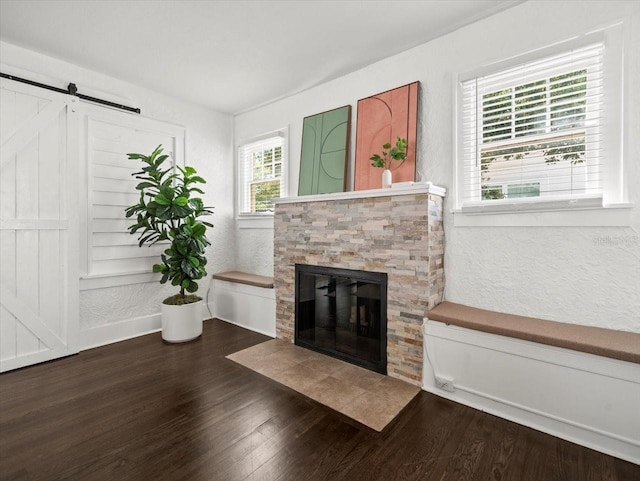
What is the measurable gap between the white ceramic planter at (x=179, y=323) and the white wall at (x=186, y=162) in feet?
1.64

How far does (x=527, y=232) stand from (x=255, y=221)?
10.2 feet

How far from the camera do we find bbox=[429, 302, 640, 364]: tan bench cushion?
1.69 meters

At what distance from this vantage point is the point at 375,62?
10.2ft

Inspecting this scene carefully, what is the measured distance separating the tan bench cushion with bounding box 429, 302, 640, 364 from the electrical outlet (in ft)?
1.41

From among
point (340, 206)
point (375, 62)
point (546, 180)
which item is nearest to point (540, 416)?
point (546, 180)

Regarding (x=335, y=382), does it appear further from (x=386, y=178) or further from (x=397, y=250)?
(x=386, y=178)

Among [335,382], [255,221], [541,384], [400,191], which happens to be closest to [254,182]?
[255,221]

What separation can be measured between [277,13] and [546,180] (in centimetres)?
234

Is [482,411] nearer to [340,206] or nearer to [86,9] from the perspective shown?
[340,206]

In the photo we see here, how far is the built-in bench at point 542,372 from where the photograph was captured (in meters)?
1.67

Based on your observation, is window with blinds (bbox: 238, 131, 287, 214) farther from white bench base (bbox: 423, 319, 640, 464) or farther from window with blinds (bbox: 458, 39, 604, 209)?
white bench base (bbox: 423, 319, 640, 464)

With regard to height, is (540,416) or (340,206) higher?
(340,206)

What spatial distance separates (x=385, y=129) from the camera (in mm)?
2945

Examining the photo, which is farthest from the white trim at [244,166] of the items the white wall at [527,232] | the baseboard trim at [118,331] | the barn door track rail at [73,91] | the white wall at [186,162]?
the baseboard trim at [118,331]
